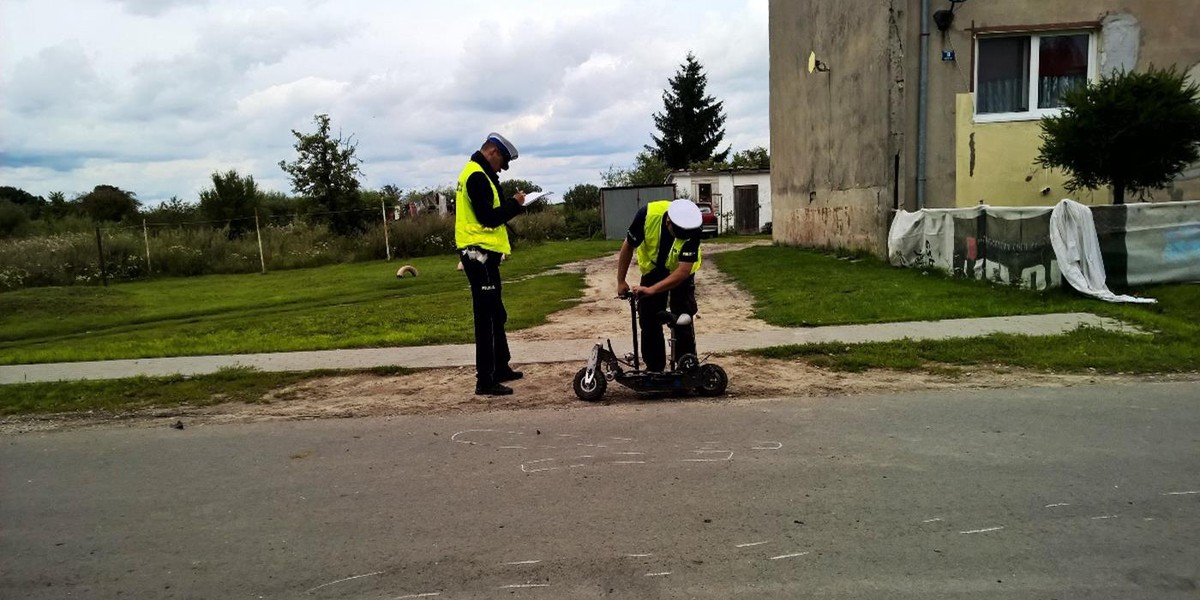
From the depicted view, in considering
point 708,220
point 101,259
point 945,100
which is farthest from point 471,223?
point 708,220

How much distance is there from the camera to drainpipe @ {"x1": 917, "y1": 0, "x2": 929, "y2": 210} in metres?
15.5

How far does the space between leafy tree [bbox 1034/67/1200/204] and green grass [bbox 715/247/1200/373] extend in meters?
2.53

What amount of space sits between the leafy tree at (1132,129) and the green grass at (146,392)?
10983mm

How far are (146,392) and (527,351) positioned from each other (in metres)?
3.79

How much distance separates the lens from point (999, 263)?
1183cm

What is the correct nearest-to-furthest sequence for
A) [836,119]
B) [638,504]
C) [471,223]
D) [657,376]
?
[638,504] < [657,376] < [471,223] < [836,119]

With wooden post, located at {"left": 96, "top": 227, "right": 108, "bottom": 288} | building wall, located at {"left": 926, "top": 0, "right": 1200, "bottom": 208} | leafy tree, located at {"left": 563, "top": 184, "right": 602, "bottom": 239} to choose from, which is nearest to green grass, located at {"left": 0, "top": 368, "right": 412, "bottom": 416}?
building wall, located at {"left": 926, "top": 0, "right": 1200, "bottom": 208}

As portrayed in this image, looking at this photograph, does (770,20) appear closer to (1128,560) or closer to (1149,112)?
(1149,112)

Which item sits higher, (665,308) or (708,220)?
(708,220)

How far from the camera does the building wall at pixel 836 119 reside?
16.1 meters

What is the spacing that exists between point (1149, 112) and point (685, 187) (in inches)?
1095

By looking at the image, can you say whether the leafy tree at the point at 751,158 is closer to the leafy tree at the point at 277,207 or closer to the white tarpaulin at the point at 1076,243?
the leafy tree at the point at 277,207

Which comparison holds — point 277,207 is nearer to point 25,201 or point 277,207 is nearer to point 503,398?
point 25,201

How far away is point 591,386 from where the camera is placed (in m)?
6.45
